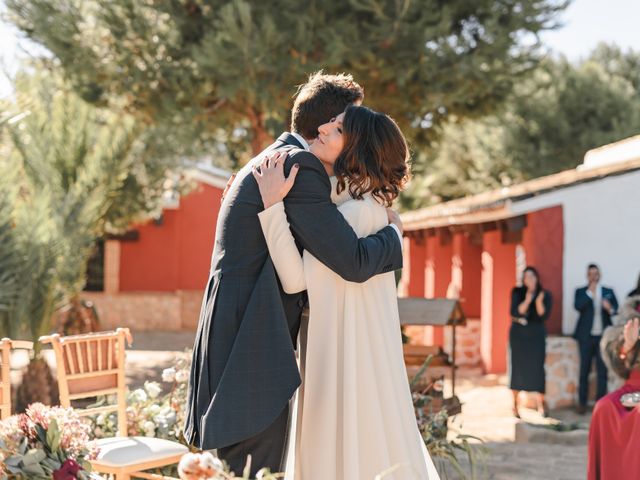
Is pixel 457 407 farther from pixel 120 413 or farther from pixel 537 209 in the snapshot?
pixel 537 209

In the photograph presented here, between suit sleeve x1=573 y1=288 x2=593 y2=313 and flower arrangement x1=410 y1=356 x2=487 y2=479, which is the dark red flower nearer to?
flower arrangement x1=410 y1=356 x2=487 y2=479

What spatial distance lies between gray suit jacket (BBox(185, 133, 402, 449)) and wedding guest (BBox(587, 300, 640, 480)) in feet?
7.65

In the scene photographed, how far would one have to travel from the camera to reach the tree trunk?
432 inches

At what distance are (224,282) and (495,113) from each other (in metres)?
9.76

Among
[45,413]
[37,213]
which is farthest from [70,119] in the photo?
[45,413]

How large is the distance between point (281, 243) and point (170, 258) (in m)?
20.5

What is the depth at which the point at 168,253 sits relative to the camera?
22.8 metres

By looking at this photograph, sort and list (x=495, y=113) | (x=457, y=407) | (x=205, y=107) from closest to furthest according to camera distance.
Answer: (x=457, y=407) → (x=205, y=107) → (x=495, y=113)

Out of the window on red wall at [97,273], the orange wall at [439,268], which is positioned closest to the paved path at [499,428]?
the orange wall at [439,268]

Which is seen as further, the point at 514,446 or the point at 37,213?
the point at 514,446

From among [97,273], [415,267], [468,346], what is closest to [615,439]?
[468,346]

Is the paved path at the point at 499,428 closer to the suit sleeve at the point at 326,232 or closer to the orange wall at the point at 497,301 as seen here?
the orange wall at the point at 497,301

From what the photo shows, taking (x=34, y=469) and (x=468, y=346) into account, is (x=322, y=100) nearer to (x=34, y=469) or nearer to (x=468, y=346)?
(x=34, y=469)

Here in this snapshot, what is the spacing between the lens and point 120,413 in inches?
160
